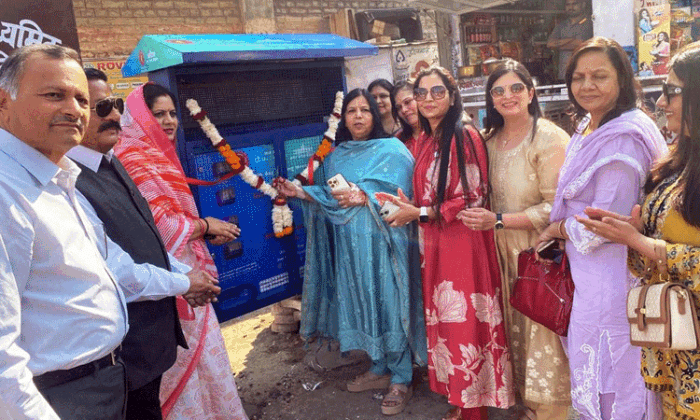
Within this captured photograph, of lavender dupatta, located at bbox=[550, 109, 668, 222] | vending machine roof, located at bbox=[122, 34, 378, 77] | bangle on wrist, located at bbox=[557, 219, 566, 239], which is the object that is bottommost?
bangle on wrist, located at bbox=[557, 219, 566, 239]

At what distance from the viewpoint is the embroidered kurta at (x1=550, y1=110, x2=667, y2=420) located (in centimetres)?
199

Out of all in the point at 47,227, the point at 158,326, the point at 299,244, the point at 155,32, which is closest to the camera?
the point at 47,227

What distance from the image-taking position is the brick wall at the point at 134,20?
20.0 ft

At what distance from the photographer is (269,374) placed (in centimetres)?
360

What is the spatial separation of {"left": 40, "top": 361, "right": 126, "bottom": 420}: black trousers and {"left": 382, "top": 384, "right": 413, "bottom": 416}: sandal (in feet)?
5.81

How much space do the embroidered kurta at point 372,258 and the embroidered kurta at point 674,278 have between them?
1419 millimetres

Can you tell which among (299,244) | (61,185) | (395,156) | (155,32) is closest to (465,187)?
(395,156)

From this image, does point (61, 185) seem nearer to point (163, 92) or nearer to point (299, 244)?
point (163, 92)

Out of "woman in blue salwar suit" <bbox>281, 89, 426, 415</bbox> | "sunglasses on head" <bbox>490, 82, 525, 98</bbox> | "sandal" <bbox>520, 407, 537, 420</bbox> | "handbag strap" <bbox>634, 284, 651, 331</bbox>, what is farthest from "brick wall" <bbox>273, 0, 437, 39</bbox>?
"handbag strap" <bbox>634, 284, 651, 331</bbox>

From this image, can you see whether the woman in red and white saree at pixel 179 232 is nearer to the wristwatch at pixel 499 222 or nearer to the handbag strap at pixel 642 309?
the wristwatch at pixel 499 222

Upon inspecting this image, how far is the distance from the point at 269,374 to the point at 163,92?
2.05m

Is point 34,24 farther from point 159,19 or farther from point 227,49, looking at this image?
point 159,19

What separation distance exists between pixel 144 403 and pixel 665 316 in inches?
73.8

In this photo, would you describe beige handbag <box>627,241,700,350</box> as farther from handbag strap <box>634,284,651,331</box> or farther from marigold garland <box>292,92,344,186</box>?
marigold garland <box>292,92,344,186</box>
